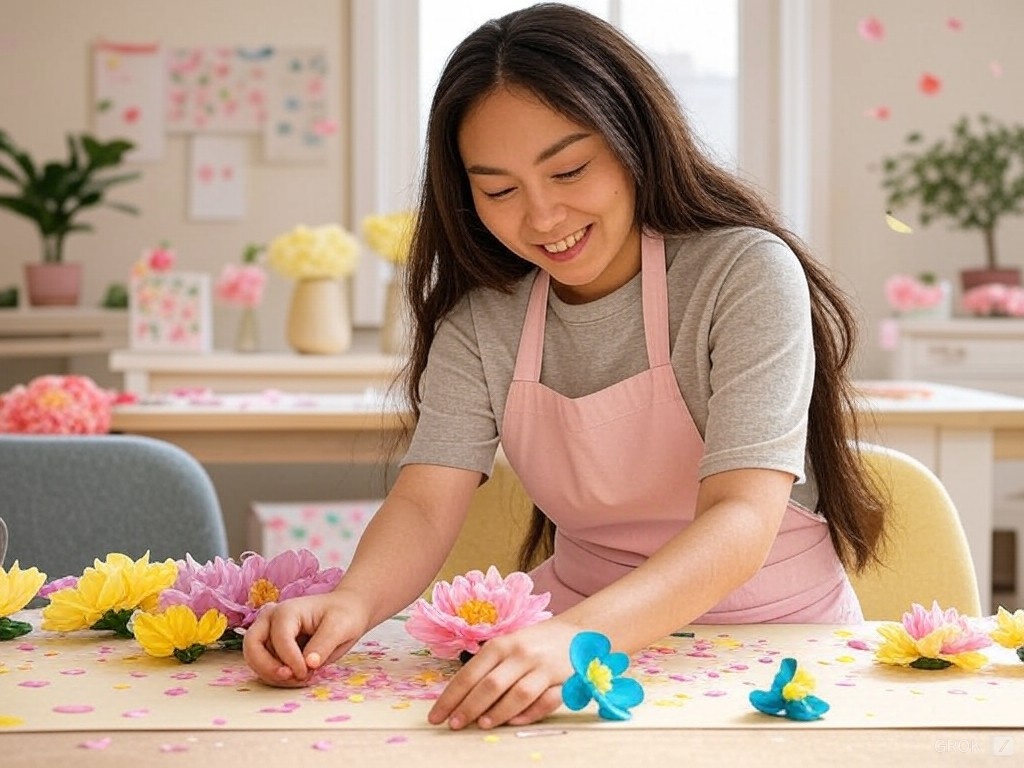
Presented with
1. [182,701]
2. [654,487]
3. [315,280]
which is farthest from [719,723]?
[315,280]

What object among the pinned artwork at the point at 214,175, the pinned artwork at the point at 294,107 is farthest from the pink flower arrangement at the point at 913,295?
the pinned artwork at the point at 214,175

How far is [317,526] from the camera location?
3.93 m

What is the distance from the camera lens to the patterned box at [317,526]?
12.8 feet

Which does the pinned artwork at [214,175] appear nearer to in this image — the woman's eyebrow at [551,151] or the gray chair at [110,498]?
the gray chair at [110,498]

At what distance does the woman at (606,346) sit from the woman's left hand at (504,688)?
0.26 metres

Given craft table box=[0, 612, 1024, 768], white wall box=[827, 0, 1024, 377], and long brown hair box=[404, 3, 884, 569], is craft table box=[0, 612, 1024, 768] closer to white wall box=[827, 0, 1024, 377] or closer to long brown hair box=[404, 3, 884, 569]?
long brown hair box=[404, 3, 884, 569]

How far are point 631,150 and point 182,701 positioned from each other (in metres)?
0.62

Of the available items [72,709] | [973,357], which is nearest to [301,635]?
[72,709]

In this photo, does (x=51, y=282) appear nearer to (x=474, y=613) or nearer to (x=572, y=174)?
(x=572, y=174)

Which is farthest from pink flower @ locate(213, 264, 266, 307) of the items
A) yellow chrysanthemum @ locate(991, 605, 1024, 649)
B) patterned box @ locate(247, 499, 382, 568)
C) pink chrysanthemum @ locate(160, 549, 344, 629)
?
yellow chrysanthemum @ locate(991, 605, 1024, 649)

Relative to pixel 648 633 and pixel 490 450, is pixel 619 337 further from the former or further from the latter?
pixel 648 633

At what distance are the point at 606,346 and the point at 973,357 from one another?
3.36 metres

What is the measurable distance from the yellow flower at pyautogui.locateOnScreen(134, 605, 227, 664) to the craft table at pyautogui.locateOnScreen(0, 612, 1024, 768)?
1 cm

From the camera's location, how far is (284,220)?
15.4ft
